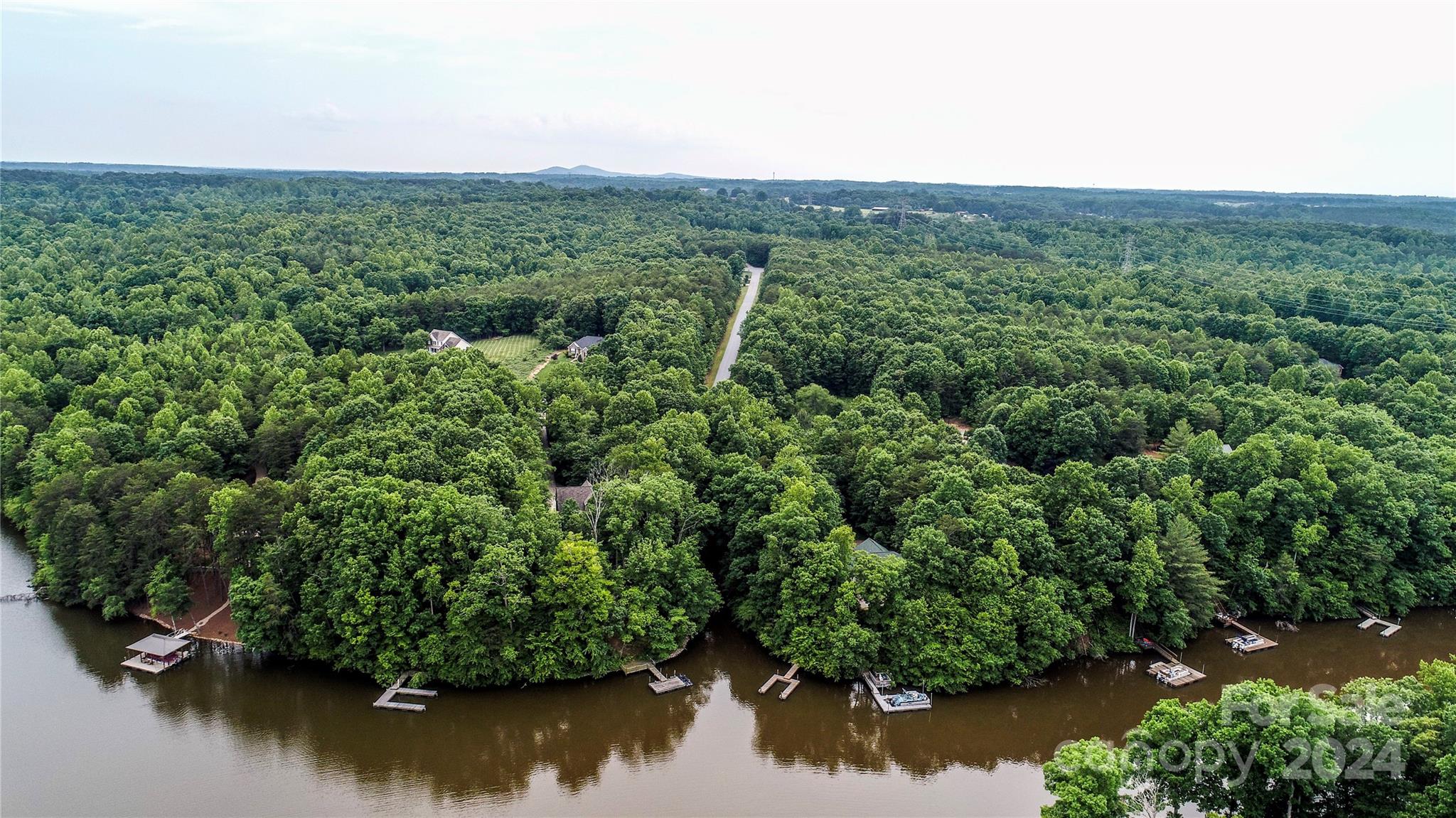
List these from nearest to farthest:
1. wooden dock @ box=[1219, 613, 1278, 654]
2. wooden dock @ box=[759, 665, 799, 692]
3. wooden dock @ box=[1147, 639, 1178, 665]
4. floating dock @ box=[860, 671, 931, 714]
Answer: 1. floating dock @ box=[860, 671, 931, 714]
2. wooden dock @ box=[759, 665, 799, 692]
3. wooden dock @ box=[1147, 639, 1178, 665]
4. wooden dock @ box=[1219, 613, 1278, 654]

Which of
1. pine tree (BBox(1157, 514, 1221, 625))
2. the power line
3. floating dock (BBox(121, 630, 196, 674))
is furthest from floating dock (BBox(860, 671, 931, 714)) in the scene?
the power line

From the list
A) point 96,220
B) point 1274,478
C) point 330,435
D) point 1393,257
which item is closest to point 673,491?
point 330,435

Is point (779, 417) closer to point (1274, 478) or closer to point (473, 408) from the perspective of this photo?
point (473, 408)

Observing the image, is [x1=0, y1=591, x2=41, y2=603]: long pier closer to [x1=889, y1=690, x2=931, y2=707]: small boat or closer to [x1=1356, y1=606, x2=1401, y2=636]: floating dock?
[x1=889, y1=690, x2=931, y2=707]: small boat

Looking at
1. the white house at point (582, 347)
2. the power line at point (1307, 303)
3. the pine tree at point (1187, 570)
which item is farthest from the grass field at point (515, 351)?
the power line at point (1307, 303)

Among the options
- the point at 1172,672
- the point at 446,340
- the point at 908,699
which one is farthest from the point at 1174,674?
the point at 446,340

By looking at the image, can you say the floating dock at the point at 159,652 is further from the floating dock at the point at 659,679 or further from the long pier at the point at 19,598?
the floating dock at the point at 659,679

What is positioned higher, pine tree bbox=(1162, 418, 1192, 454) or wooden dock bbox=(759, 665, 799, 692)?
pine tree bbox=(1162, 418, 1192, 454)

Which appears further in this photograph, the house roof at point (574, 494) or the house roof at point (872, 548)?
the house roof at point (574, 494)
